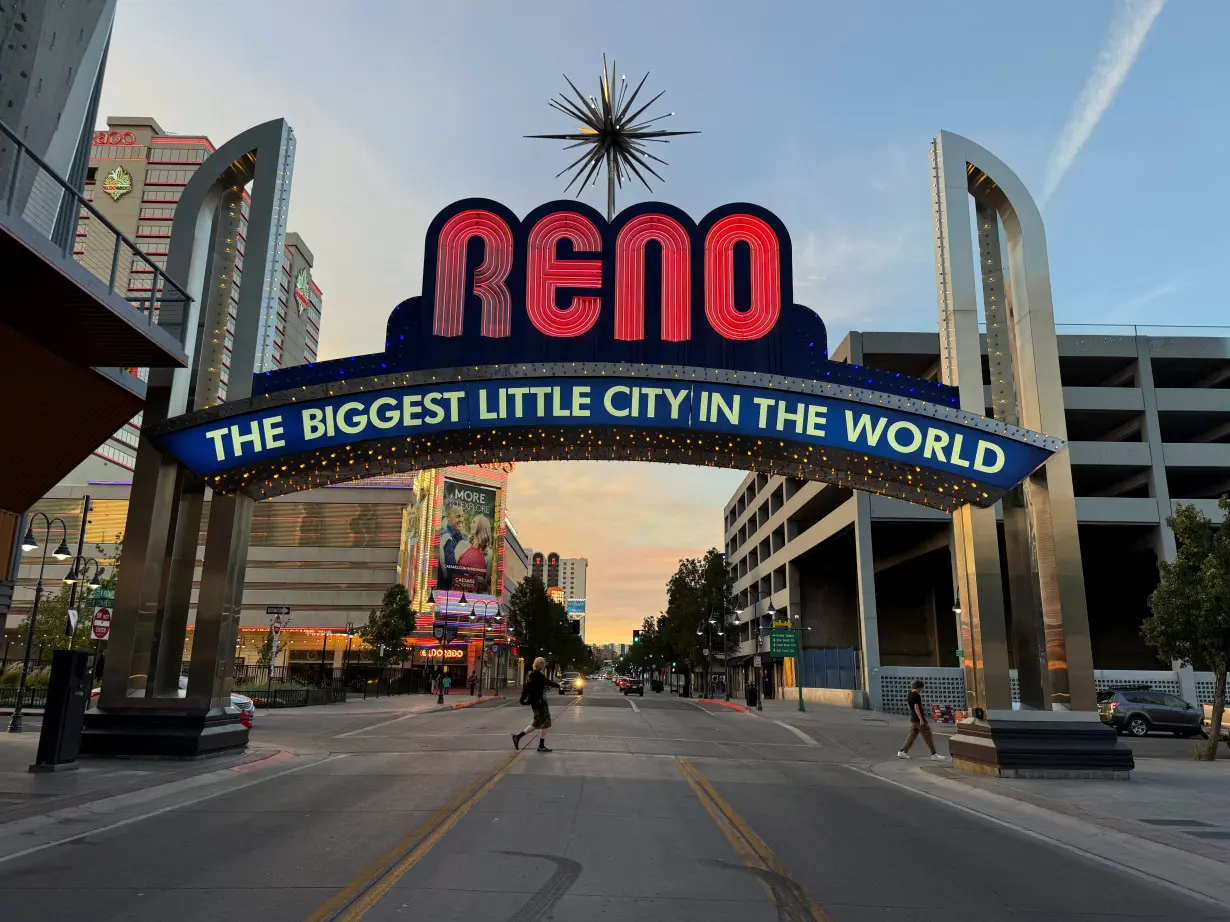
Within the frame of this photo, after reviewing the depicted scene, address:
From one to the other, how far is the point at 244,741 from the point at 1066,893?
13882mm

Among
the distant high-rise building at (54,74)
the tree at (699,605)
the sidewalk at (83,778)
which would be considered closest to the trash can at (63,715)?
the sidewalk at (83,778)

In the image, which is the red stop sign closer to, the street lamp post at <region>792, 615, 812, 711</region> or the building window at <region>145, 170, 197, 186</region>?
the street lamp post at <region>792, 615, 812, 711</region>

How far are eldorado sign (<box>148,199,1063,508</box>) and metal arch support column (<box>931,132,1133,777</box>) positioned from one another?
83cm

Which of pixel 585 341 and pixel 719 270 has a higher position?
pixel 719 270

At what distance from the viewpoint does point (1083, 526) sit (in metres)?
47.0

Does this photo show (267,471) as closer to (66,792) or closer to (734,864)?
(66,792)

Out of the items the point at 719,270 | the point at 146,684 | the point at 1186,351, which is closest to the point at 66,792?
the point at 146,684

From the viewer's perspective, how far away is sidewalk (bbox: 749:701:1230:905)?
26.6ft

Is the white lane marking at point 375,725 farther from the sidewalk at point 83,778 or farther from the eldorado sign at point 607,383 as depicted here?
the eldorado sign at point 607,383

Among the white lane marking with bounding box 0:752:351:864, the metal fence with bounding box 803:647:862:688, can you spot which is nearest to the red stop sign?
the white lane marking with bounding box 0:752:351:864

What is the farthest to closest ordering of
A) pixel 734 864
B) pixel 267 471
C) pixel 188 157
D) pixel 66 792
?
pixel 188 157 < pixel 267 471 < pixel 66 792 < pixel 734 864

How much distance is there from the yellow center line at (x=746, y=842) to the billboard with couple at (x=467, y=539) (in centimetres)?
7585

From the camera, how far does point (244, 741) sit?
51.4 ft

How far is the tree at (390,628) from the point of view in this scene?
59.1m
